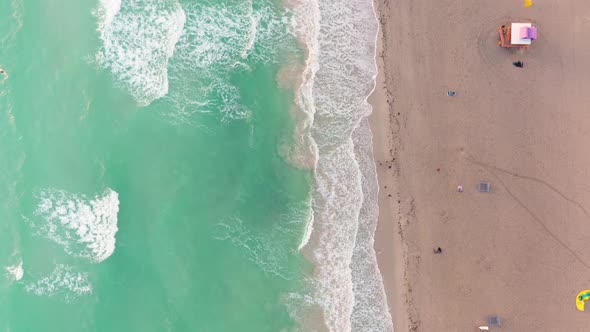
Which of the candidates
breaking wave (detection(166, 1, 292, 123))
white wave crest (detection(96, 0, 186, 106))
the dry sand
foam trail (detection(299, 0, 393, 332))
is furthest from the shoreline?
white wave crest (detection(96, 0, 186, 106))

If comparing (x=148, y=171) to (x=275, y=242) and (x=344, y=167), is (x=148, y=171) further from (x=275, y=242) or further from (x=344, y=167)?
(x=344, y=167)

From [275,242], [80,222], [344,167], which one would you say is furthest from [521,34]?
[80,222]

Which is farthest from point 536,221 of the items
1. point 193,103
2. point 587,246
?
point 193,103

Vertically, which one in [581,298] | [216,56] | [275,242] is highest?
[216,56]

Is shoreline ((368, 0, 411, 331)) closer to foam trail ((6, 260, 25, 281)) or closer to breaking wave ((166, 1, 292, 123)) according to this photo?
breaking wave ((166, 1, 292, 123))

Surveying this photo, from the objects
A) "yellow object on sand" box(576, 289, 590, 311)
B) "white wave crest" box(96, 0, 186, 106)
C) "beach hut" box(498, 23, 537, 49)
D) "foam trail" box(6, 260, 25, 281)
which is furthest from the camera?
"white wave crest" box(96, 0, 186, 106)

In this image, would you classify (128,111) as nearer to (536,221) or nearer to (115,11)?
(115,11)
